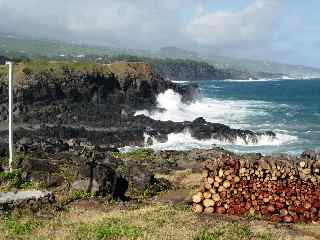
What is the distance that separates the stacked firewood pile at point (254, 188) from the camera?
16719mm

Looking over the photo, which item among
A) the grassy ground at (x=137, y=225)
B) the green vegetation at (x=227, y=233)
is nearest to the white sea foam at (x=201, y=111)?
the grassy ground at (x=137, y=225)

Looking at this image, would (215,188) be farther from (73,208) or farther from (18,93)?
(18,93)

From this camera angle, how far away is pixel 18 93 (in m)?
67.9

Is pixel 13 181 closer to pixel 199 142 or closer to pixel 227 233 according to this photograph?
pixel 227 233

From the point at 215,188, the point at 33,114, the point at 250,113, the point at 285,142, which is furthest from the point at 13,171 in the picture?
the point at 250,113

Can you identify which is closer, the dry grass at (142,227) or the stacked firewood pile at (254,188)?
the dry grass at (142,227)

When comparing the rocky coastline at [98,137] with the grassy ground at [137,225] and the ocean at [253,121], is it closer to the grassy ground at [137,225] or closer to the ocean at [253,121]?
the ocean at [253,121]

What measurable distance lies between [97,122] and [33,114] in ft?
23.4

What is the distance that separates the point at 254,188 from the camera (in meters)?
16.9

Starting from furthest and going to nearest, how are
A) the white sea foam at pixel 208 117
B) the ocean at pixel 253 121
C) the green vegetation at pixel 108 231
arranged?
the white sea foam at pixel 208 117, the ocean at pixel 253 121, the green vegetation at pixel 108 231

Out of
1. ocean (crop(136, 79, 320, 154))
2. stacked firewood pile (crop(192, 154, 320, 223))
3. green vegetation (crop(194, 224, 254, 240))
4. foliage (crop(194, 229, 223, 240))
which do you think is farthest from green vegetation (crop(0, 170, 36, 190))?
ocean (crop(136, 79, 320, 154))

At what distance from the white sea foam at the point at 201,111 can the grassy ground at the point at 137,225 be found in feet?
167

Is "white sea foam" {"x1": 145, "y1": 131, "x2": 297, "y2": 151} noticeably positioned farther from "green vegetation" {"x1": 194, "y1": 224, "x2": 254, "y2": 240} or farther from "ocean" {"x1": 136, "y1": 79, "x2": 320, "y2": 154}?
"green vegetation" {"x1": 194, "y1": 224, "x2": 254, "y2": 240}

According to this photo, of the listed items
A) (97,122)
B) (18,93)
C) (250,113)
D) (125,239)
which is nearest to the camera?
(125,239)
